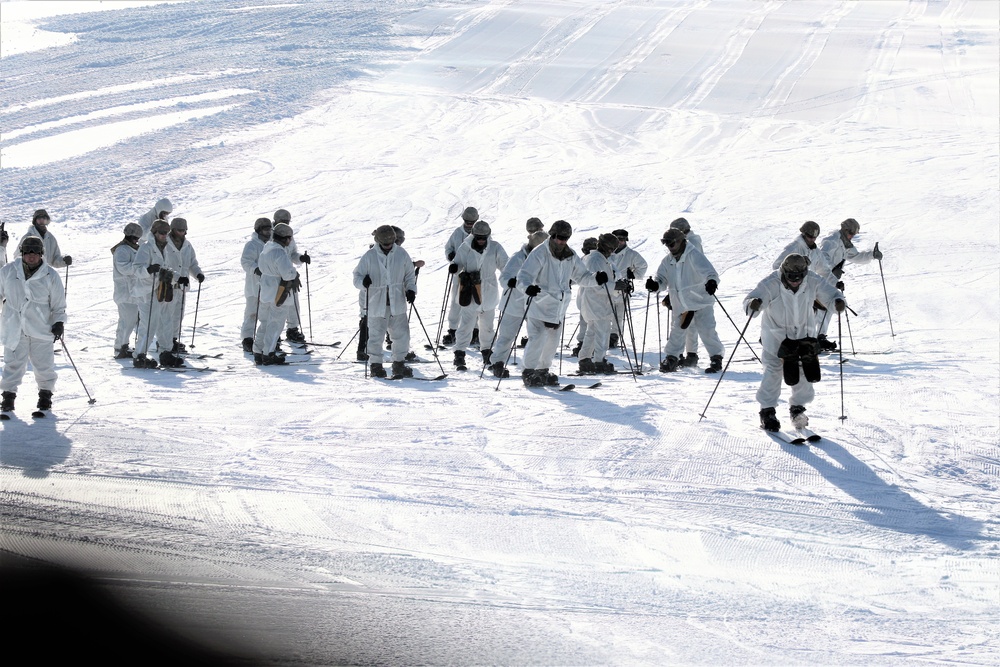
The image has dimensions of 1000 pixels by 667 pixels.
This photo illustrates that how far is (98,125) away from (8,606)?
82.0 ft

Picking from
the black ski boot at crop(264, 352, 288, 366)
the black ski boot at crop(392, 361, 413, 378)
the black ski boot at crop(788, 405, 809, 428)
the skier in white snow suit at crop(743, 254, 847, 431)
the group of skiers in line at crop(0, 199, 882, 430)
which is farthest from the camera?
the black ski boot at crop(264, 352, 288, 366)

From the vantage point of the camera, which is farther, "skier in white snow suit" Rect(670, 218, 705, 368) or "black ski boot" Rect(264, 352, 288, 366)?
"black ski boot" Rect(264, 352, 288, 366)

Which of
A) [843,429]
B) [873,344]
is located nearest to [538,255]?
[843,429]

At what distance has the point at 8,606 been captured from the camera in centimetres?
662

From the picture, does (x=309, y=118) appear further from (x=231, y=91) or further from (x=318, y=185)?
(x=318, y=185)

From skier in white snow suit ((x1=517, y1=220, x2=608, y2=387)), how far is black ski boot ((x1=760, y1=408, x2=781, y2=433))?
2.70 meters

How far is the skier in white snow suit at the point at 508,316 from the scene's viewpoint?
11672mm

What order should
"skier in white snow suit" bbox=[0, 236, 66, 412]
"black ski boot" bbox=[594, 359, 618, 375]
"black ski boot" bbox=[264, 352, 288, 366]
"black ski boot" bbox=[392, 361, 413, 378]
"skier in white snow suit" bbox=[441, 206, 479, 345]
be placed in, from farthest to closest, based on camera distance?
"skier in white snow suit" bbox=[441, 206, 479, 345] → "black ski boot" bbox=[264, 352, 288, 366] → "black ski boot" bbox=[594, 359, 618, 375] → "black ski boot" bbox=[392, 361, 413, 378] → "skier in white snow suit" bbox=[0, 236, 66, 412]

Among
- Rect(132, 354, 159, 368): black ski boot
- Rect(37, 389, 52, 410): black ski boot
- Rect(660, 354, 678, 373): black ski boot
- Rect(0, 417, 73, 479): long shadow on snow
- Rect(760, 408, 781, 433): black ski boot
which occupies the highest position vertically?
Rect(660, 354, 678, 373): black ski boot

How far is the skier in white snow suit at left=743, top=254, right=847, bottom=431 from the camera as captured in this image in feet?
28.7

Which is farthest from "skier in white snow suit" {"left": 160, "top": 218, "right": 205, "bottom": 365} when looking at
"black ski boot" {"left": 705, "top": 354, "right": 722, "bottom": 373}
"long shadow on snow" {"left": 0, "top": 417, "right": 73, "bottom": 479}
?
"black ski boot" {"left": 705, "top": 354, "right": 722, "bottom": 373}

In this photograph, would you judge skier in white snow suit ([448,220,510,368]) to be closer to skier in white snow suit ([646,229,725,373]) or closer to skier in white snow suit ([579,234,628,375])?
skier in white snow suit ([579,234,628,375])

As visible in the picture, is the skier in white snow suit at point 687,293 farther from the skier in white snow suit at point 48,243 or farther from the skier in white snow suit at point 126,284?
the skier in white snow suit at point 48,243

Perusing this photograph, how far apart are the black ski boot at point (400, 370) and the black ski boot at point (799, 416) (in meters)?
4.70
